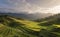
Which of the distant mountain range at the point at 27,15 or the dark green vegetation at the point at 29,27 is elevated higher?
the distant mountain range at the point at 27,15

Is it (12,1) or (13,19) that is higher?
(12,1)

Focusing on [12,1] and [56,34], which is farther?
[12,1]

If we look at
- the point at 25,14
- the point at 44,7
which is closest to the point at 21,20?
the point at 25,14

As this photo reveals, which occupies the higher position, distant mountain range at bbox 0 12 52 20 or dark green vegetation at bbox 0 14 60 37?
distant mountain range at bbox 0 12 52 20

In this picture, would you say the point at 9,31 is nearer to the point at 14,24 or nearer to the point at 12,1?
the point at 14,24

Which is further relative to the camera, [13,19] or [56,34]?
[13,19]

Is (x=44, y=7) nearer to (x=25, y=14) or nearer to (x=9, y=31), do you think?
(x=25, y=14)
